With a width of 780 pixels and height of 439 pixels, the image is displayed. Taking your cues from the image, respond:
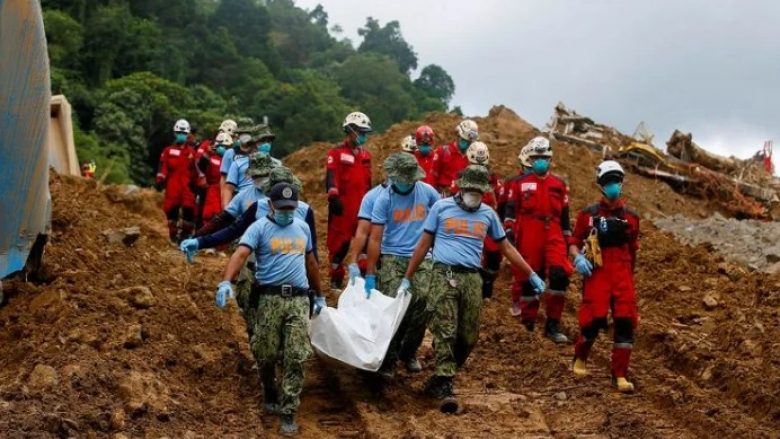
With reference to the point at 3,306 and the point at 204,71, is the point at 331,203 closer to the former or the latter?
the point at 3,306

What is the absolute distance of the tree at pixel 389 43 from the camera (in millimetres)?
99188

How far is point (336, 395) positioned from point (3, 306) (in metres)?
3.22

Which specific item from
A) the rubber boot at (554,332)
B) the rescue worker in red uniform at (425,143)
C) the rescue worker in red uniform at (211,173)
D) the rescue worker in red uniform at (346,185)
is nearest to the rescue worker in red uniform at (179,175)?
the rescue worker in red uniform at (211,173)

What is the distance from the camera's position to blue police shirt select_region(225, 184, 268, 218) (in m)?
9.45

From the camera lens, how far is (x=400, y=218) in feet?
30.8

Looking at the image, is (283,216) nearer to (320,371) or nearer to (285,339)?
(285,339)

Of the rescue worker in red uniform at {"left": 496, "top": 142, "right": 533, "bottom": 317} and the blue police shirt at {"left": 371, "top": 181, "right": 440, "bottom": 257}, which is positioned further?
the rescue worker in red uniform at {"left": 496, "top": 142, "right": 533, "bottom": 317}

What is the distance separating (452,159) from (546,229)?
196cm

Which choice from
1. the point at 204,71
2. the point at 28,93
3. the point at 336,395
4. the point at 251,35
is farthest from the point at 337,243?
the point at 251,35

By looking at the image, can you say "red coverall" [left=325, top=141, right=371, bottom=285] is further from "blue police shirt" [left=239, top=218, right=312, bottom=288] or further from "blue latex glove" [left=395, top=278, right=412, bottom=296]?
"blue police shirt" [left=239, top=218, right=312, bottom=288]

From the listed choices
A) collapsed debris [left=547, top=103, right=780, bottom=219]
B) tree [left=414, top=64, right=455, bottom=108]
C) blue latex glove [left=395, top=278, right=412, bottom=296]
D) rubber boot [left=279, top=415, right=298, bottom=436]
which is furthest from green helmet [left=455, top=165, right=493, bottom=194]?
tree [left=414, top=64, right=455, bottom=108]

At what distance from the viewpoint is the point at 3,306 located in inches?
385

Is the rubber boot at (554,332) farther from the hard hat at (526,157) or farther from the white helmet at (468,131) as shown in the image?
the white helmet at (468,131)

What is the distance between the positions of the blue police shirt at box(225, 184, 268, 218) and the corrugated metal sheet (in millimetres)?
1636
